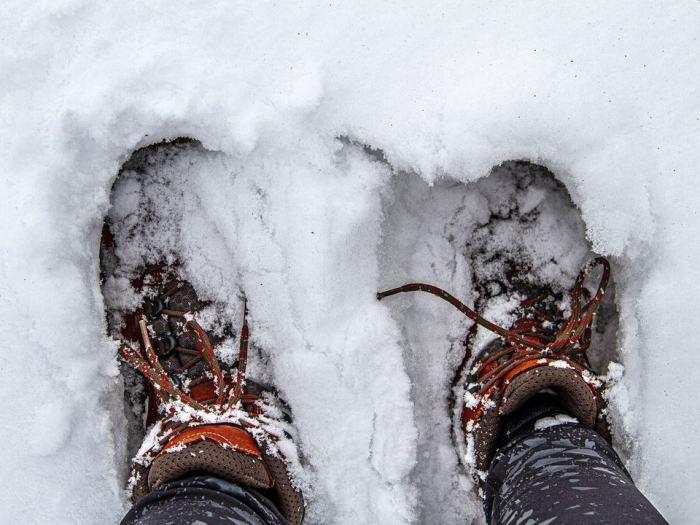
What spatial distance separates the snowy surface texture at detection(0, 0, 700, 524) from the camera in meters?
1.04

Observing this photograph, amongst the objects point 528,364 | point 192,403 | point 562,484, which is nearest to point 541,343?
point 528,364

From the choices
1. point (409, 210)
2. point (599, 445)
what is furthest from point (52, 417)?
point (599, 445)

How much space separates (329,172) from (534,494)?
0.72 meters

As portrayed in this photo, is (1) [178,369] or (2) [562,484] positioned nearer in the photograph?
(2) [562,484]

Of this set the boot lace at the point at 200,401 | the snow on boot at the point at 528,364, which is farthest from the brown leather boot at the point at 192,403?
the snow on boot at the point at 528,364

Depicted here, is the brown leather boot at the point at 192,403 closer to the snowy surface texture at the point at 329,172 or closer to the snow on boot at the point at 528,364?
the snowy surface texture at the point at 329,172

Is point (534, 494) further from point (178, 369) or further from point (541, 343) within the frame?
point (178, 369)

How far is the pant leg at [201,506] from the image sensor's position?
0.88 metres

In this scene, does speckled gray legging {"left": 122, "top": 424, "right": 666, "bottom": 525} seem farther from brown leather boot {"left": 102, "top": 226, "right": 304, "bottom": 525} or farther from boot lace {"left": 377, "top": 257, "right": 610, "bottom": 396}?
boot lace {"left": 377, "top": 257, "right": 610, "bottom": 396}

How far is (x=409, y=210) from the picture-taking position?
4.03ft

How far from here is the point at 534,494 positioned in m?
0.90

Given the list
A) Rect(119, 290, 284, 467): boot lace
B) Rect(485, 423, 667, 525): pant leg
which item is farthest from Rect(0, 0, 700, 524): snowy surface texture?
Rect(485, 423, 667, 525): pant leg

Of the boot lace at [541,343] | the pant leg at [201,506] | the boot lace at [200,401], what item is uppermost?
the boot lace at [541,343]

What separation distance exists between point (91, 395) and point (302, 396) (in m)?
0.45
